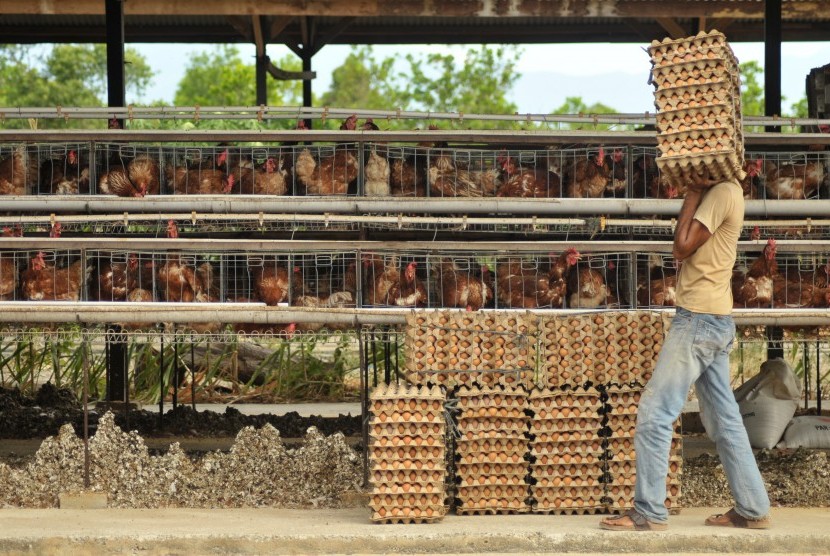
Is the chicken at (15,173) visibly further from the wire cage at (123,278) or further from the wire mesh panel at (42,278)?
the wire cage at (123,278)

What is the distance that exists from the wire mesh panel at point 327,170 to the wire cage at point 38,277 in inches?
87.8

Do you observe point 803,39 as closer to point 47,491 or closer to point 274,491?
point 274,491

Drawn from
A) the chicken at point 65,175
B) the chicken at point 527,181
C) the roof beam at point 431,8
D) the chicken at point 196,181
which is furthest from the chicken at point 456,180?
the chicken at point 65,175

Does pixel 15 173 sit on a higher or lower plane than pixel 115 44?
lower

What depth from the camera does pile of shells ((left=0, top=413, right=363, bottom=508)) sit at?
9203mm

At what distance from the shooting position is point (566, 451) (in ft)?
28.0

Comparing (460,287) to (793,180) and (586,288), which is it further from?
(793,180)

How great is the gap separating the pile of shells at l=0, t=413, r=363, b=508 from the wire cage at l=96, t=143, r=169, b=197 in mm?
2529

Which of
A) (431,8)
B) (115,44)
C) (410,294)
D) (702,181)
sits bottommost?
(410,294)

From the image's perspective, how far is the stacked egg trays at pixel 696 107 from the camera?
7.40m

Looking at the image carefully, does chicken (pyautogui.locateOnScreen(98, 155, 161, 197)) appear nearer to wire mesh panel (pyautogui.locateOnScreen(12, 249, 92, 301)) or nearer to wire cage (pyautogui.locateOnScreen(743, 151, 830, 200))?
wire mesh panel (pyautogui.locateOnScreen(12, 249, 92, 301))

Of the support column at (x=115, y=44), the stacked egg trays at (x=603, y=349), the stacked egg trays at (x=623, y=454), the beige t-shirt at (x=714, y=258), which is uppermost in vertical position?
the support column at (x=115, y=44)

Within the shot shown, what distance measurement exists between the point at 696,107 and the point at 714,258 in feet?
3.23

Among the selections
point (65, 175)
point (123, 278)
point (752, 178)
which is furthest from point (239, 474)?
point (752, 178)
